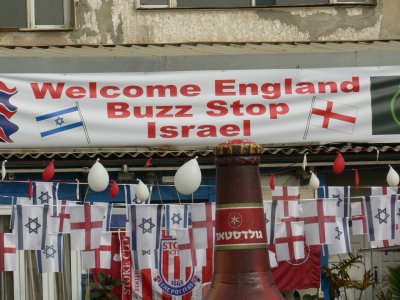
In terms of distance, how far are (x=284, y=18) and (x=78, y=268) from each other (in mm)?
5360

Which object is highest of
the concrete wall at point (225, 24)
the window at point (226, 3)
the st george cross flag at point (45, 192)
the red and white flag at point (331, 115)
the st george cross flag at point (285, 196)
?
the window at point (226, 3)

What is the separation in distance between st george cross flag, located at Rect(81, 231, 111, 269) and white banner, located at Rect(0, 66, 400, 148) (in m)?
1.49

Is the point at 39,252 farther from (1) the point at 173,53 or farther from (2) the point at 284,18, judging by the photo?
(2) the point at 284,18

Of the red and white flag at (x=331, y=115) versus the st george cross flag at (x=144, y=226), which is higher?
the red and white flag at (x=331, y=115)

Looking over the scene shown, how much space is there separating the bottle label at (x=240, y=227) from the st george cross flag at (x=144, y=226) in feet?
25.9

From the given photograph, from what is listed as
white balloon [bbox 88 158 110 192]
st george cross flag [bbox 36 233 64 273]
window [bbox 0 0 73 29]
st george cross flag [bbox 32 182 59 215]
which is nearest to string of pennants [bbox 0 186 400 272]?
st george cross flag [bbox 36 233 64 273]

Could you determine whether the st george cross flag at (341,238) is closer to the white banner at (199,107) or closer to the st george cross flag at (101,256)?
the white banner at (199,107)

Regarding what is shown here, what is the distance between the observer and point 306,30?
681 inches

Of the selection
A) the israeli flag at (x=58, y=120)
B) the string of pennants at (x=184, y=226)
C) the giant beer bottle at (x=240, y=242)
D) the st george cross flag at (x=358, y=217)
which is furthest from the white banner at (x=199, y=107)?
the giant beer bottle at (x=240, y=242)

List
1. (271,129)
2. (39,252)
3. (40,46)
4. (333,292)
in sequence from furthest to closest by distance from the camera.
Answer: (40,46), (333,292), (271,129), (39,252)

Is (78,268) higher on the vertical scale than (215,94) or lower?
lower

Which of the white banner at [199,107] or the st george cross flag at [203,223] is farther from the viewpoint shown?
the white banner at [199,107]

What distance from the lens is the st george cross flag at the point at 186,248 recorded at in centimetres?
1308

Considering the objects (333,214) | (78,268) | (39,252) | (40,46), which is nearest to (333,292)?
(333,214)
